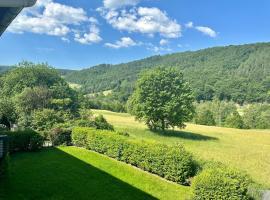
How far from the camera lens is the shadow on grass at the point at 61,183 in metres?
14.7

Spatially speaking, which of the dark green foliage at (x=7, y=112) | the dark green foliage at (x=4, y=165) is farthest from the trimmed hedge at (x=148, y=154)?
the dark green foliage at (x=7, y=112)

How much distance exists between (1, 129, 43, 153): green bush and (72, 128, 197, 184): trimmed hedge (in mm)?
3838

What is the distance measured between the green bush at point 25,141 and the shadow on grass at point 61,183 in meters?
3.18

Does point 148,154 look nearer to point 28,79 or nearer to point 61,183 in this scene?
point 61,183

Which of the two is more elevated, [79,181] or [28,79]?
[28,79]

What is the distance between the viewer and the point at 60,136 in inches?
1163

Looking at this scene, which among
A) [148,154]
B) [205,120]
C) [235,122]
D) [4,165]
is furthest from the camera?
[205,120]

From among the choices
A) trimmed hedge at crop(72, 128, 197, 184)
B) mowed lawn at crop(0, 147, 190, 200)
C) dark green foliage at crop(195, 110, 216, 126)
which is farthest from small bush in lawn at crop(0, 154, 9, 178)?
dark green foliage at crop(195, 110, 216, 126)

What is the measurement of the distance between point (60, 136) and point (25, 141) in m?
4.64

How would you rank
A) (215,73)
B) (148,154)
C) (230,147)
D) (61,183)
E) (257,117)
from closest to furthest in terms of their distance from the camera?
(61,183) → (148,154) → (230,147) → (257,117) → (215,73)

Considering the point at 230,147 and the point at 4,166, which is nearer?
the point at 4,166

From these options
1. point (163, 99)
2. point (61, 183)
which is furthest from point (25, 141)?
point (163, 99)

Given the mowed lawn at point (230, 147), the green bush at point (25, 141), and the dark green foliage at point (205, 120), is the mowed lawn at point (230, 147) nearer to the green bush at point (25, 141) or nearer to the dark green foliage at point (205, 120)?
the green bush at point (25, 141)

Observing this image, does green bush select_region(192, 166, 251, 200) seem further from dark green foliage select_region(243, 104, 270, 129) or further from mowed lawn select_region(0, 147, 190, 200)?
dark green foliage select_region(243, 104, 270, 129)
